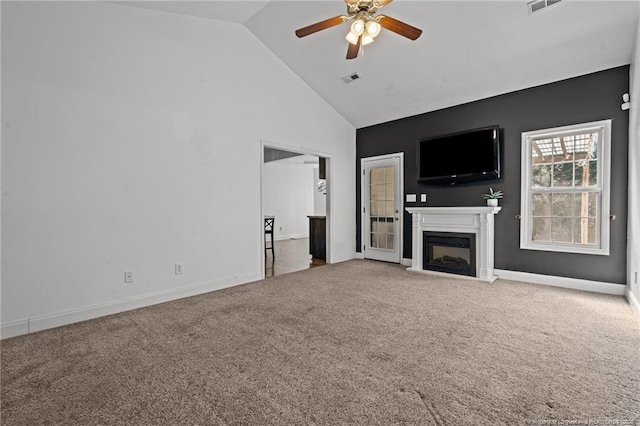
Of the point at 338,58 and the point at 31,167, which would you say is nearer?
the point at 31,167

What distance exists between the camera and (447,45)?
4.04 m

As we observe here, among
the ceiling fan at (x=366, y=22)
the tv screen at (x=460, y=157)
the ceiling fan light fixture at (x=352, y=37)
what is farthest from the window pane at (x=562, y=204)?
the ceiling fan light fixture at (x=352, y=37)

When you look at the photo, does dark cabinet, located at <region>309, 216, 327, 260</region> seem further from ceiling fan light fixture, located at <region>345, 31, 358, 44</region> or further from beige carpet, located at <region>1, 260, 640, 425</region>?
ceiling fan light fixture, located at <region>345, 31, 358, 44</region>

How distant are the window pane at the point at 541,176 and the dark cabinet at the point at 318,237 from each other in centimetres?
364

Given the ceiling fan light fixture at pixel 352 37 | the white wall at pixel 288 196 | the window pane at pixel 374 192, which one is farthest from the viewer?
the white wall at pixel 288 196

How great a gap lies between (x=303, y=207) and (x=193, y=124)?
24.7 feet

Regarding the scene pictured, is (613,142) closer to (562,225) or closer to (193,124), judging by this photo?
(562,225)

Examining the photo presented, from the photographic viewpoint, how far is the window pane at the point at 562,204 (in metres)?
4.15

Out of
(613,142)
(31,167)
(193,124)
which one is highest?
(193,124)

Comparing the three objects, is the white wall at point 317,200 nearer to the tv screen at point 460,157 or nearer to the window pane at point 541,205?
the tv screen at point 460,157

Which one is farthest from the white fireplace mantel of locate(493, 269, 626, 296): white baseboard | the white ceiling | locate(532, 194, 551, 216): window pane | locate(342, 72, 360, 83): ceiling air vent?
locate(342, 72, 360, 83): ceiling air vent

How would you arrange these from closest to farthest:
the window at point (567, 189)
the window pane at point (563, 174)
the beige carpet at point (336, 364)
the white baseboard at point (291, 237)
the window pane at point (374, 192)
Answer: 1. the beige carpet at point (336, 364)
2. the window at point (567, 189)
3. the window pane at point (563, 174)
4. the window pane at point (374, 192)
5. the white baseboard at point (291, 237)

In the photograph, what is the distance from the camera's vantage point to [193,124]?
4000 millimetres

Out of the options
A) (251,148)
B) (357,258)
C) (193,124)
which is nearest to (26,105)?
(193,124)
